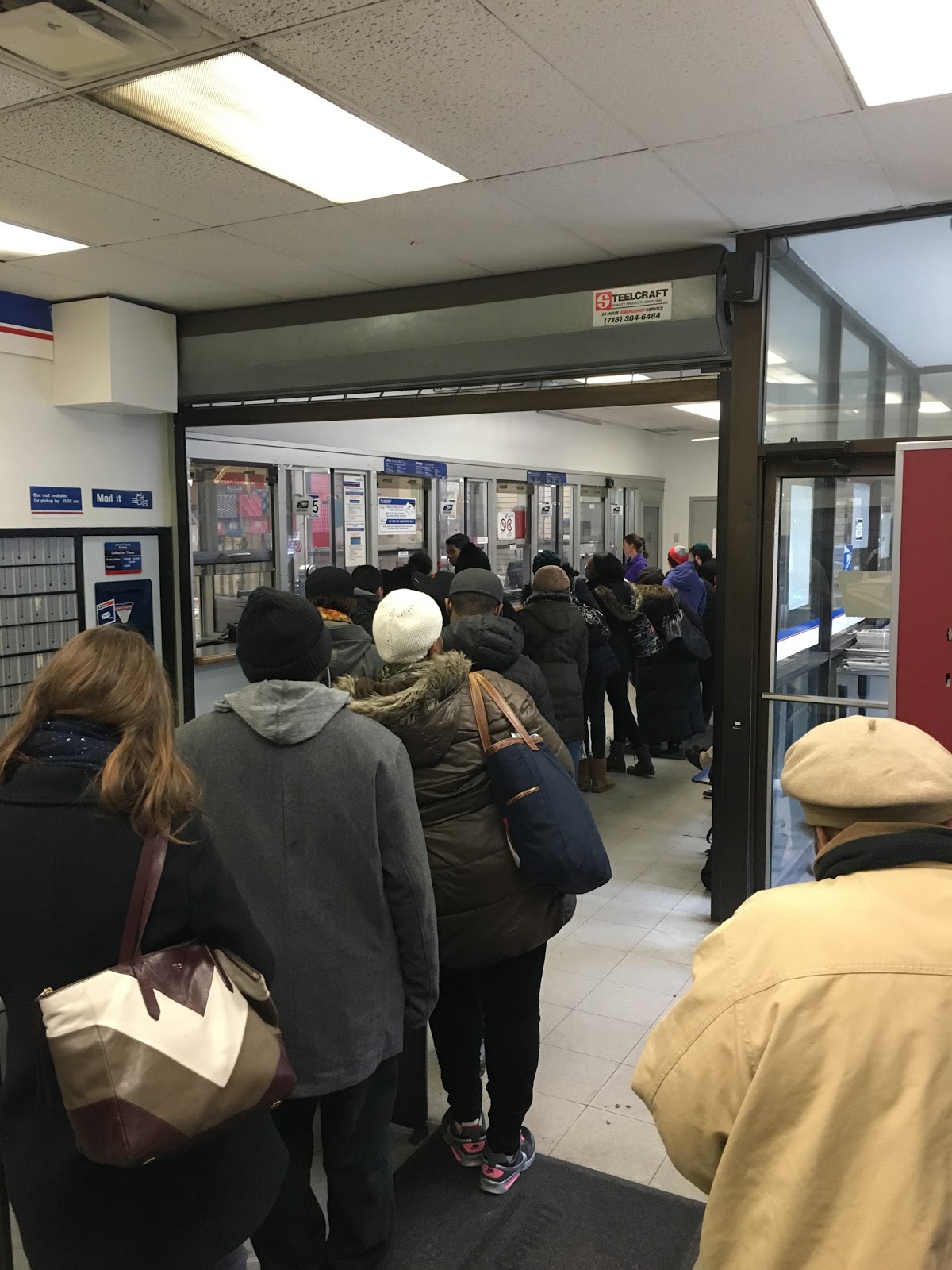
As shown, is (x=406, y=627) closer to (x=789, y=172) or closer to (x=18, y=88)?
(x=18, y=88)

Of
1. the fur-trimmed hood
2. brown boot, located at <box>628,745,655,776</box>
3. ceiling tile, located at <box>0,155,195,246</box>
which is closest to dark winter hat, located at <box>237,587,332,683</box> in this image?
the fur-trimmed hood

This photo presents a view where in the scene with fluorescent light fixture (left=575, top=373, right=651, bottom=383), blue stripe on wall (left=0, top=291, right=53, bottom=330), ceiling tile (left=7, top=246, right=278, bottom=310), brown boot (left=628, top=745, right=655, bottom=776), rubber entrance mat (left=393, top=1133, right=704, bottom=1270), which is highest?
ceiling tile (left=7, top=246, right=278, bottom=310)

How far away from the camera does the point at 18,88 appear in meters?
2.59

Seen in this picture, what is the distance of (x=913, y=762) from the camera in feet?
4.22

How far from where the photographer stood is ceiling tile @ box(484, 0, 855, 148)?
7.16 ft

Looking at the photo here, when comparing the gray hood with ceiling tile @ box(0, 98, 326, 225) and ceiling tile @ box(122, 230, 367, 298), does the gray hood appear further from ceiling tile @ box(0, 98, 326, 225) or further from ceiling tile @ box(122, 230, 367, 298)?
ceiling tile @ box(122, 230, 367, 298)

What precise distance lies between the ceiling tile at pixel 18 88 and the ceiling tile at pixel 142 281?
1.49 m

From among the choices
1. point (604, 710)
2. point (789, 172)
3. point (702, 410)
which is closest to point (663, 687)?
point (604, 710)

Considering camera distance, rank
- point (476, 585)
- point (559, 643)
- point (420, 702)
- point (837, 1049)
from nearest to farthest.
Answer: point (837, 1049)
point (420, 702)
point (476, 585)
point (559, 643)

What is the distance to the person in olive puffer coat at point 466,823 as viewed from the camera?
7.48 ft

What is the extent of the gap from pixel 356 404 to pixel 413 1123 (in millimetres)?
3486

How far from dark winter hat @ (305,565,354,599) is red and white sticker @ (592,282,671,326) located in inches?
60.0

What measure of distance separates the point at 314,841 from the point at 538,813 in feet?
1.81

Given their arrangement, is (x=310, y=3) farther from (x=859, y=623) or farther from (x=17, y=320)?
(x=17, y=320)
